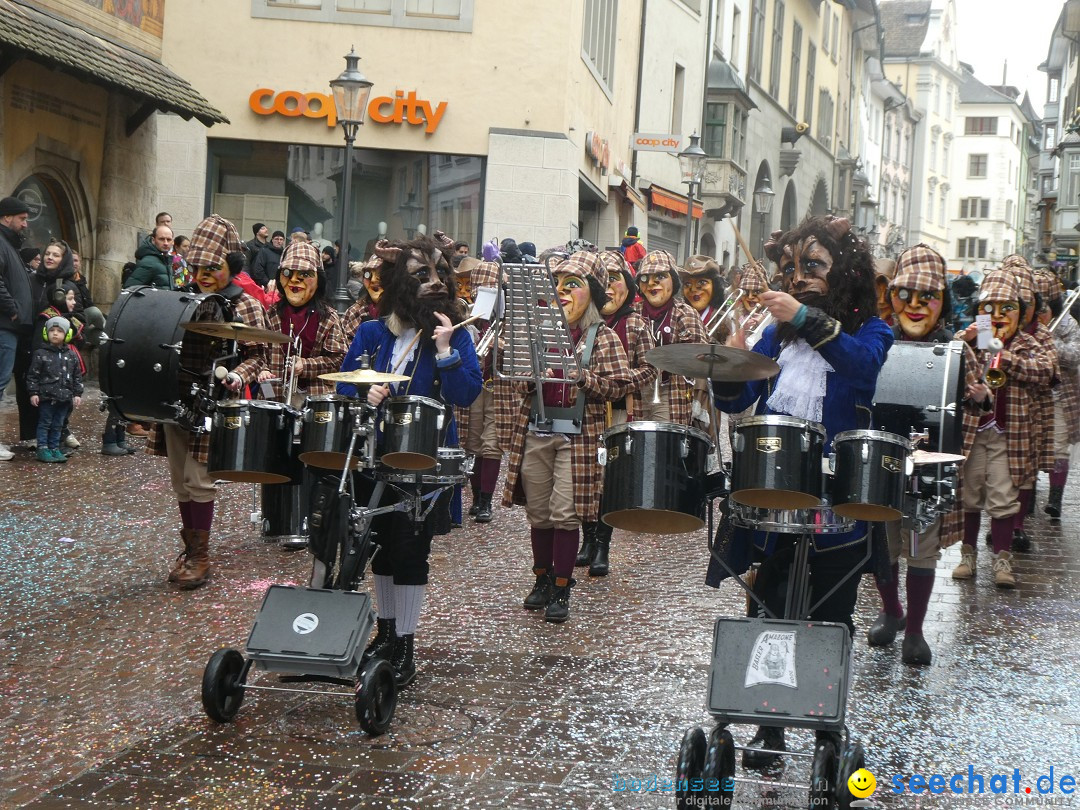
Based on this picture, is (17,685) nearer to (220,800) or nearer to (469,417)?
(220,800)

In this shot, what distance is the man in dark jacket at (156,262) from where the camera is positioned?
42.2ft

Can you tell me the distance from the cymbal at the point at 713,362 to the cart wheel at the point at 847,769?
1193mm

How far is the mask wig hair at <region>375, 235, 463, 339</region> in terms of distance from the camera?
5.98 metres

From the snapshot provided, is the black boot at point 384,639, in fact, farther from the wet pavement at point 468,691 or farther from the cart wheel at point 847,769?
the cart wheel at point 847,769

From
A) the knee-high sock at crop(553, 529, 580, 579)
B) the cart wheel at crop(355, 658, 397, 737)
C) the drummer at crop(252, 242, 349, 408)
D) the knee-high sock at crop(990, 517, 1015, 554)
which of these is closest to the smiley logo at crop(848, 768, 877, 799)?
the cart wheel at crop(355, 658, 397, 737)

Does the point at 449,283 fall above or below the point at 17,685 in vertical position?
above

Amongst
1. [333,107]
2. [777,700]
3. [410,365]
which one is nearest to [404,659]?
[410,365]

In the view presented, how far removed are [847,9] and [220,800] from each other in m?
54.8

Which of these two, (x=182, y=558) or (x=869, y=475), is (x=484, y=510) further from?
(x=869, y=475)

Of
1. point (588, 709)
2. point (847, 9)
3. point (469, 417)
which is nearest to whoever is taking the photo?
point (588, 709)

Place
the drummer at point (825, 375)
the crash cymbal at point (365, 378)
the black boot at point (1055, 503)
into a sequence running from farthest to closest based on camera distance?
the black boot at point (1055, 503), the crash cymbal at point (365, 378), the drummer at point (825, 375)

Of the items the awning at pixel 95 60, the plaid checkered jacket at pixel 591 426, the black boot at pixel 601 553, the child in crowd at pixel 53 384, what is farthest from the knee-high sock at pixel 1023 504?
the awning at pixel 95 60

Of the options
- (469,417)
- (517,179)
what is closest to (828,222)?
(469,417)

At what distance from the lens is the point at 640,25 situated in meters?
28.8
